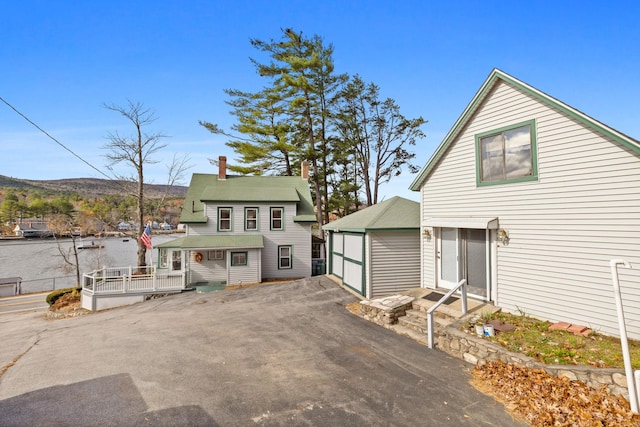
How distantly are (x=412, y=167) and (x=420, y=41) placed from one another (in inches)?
646

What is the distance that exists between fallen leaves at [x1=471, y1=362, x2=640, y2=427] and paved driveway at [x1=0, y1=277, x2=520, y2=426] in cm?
34

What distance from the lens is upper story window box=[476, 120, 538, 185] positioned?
25.2 feet

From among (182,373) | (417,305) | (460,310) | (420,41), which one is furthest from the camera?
(420,41)

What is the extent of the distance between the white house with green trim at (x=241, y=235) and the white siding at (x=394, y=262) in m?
8.65

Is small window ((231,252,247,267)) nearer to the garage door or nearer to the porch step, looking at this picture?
the garage door

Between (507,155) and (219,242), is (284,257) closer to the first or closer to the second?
(219,242)

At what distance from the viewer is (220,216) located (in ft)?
62.0

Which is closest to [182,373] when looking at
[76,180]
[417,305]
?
[417,305]

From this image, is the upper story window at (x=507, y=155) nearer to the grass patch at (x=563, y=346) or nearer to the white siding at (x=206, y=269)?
the grass patch at (x=563, y=346)

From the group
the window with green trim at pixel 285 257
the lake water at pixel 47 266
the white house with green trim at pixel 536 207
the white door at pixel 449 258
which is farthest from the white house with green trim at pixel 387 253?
the lake water at pixel 47 266

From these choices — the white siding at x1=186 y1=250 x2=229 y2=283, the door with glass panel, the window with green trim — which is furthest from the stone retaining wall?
the white siding at x1=186 y1=250 x2=229 y2=283

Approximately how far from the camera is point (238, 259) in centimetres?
1762

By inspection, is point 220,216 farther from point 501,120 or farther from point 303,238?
point 501,120

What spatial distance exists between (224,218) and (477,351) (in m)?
16.3
